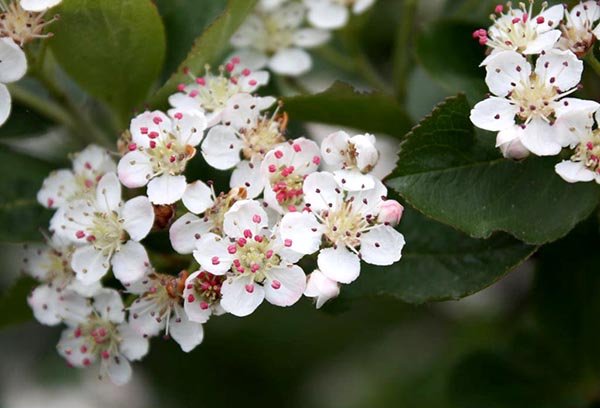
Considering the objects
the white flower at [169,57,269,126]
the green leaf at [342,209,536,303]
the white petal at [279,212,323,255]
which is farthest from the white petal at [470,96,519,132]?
the white flower at [169,57,269,126]

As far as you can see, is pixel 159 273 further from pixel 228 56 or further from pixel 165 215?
pixel 228 56

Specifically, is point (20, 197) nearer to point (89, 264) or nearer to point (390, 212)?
point (89, 264)

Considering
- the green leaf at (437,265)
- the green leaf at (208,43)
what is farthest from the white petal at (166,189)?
the green leaf at (437,265)

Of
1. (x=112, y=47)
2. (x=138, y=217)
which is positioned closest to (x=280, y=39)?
(x=112, y=47)

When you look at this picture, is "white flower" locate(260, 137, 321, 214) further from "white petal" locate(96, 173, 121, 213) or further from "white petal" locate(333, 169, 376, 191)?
"white petal" locate(96, 173, 121, 213)

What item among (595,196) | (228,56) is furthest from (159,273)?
(595,196)

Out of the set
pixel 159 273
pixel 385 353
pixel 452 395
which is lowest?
pixel 385 353
